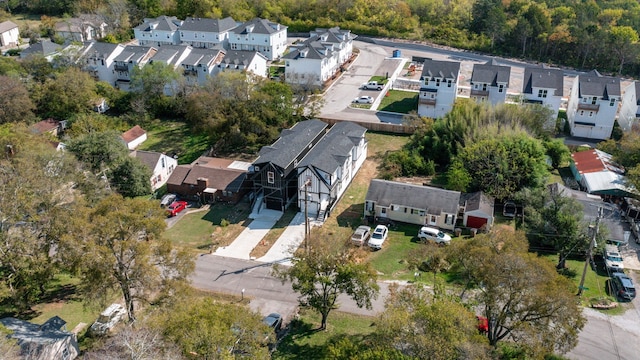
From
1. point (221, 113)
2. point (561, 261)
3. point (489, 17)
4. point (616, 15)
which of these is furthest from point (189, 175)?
point (616, 15)

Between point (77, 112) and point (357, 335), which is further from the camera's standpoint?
point (77, 112)

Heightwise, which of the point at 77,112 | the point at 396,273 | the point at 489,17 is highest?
the point at 489,17

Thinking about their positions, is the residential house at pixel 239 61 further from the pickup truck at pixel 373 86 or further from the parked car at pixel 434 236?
the parked car at pixel 434 236

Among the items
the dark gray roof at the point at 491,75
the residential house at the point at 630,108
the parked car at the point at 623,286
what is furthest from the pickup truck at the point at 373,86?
the parked car at the point at 623,286

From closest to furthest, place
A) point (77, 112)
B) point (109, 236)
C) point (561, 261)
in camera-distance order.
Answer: point (109, 236) → point (561, 261) → point (77, 112)

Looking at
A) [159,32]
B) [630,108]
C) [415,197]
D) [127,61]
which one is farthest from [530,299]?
[159,32]

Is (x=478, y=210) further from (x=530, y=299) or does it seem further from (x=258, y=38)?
(x=258, y=38)

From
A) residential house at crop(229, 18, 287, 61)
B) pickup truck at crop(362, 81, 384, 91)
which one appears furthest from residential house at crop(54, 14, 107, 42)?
pickup truck at crop(362, 81, 384, 91)

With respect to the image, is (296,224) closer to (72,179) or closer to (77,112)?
(72,179)
